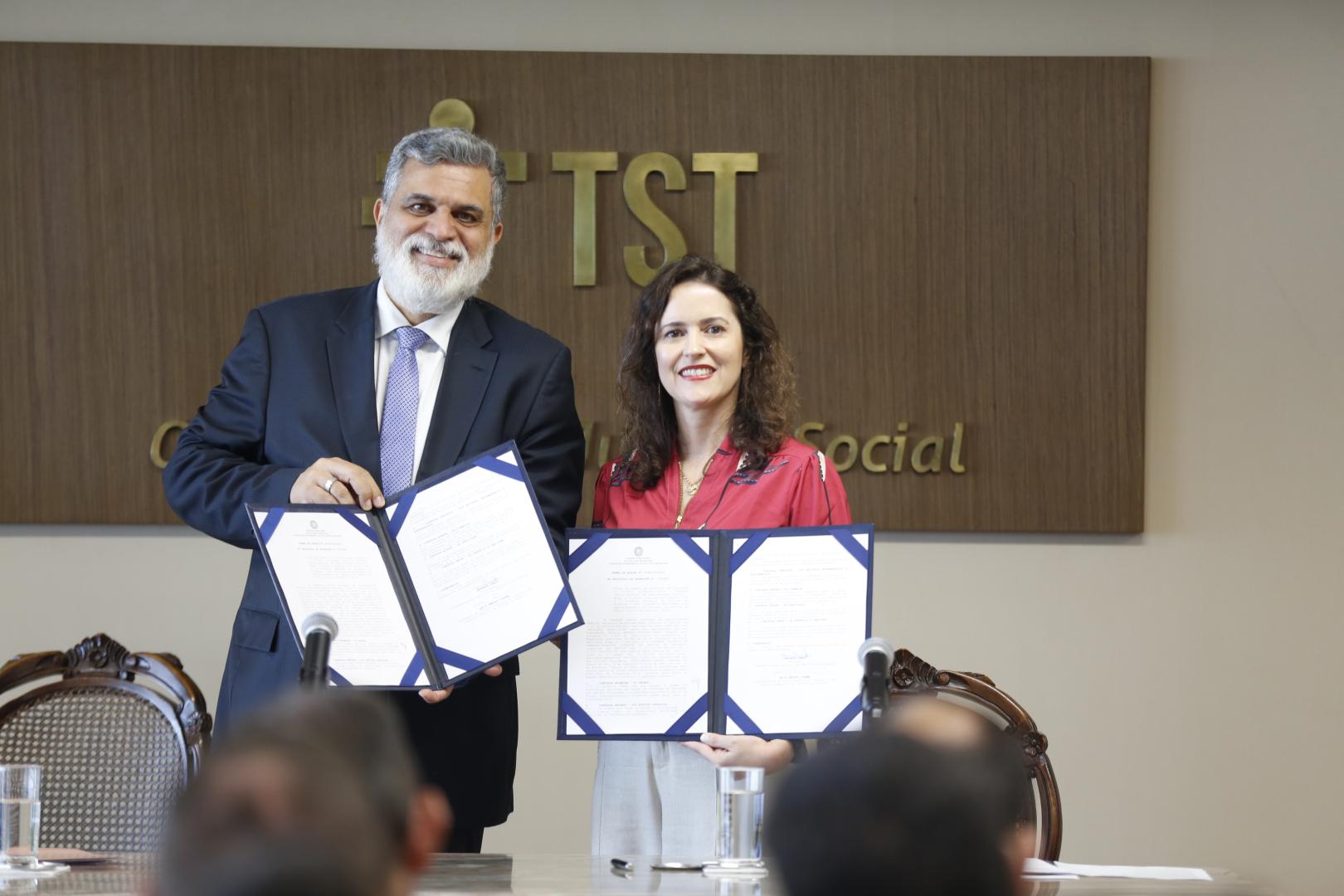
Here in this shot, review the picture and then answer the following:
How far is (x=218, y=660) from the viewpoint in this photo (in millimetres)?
3895

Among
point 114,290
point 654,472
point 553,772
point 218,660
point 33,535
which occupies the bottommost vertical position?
point 553,772

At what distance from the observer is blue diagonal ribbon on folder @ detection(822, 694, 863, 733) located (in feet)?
7.13

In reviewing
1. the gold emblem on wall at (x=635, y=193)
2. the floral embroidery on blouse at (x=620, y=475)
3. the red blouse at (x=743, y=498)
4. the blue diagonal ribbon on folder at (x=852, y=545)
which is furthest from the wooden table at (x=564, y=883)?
the gold emblem on wall at (x=635, y=193)

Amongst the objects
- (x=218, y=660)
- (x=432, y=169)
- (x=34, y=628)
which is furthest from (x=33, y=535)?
(x=432, y=169)

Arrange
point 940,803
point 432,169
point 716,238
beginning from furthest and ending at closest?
1. point 716,238
2. point 432,169
3. point 940,803

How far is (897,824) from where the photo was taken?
2.56 feet

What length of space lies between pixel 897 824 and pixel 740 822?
4.02 ft

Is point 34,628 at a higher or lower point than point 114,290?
lower

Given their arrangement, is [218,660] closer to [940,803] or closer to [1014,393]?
[1014,393]

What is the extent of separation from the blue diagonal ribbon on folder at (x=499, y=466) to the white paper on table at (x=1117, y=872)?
3.17ft

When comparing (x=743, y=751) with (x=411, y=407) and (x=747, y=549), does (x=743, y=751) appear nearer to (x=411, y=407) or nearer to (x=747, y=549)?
(x=747, y=549)

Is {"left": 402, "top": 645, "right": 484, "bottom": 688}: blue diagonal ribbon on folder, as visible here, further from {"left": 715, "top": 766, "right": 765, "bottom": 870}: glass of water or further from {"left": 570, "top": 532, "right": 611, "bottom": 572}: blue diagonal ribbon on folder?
{"left": 715, "top": 766, "right": 765, "bottom": 870}: glass of water

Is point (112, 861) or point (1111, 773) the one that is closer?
point (112, 861)

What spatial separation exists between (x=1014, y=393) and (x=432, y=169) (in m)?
1.94
